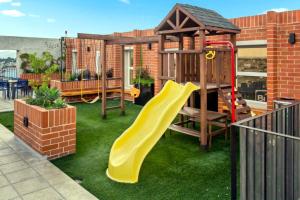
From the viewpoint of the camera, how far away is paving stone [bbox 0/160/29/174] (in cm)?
441

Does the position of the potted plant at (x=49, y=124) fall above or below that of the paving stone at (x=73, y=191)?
above

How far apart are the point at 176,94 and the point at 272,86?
278cm

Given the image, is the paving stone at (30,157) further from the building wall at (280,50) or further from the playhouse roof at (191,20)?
the building wall at (280,50)

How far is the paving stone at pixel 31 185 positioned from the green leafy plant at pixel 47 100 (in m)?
1.64

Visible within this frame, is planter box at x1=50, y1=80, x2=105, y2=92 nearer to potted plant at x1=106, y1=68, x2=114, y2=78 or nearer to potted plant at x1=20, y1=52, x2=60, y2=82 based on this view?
potted plant at x1=106, y1=68, x2=114, y2=78

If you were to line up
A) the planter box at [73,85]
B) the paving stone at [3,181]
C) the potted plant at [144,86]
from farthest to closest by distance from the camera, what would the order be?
the planter box at [73,85], the potted plant at [144,86], the paving stone at [3,181]

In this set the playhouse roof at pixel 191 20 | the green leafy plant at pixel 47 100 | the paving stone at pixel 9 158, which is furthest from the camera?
the playhouse roof at pixel 191 20

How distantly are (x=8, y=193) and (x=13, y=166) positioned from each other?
997mm

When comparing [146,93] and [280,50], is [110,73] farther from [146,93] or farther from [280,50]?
[280,50]

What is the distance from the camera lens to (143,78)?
1077 cm

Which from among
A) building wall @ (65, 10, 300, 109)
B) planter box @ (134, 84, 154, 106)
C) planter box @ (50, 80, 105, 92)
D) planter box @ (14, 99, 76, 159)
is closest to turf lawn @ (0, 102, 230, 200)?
planter box @ (14, 99, 76, 159)

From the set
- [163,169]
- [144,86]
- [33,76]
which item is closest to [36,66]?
Result: [33,76]

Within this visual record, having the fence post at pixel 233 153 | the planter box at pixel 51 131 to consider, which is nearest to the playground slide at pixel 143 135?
the planter box at pixel 51 131

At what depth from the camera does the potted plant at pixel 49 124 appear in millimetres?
4961
